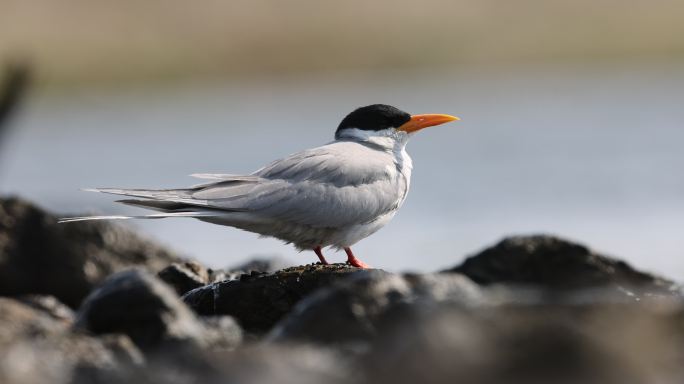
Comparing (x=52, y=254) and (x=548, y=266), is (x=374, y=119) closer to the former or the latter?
(x=548, y=266)

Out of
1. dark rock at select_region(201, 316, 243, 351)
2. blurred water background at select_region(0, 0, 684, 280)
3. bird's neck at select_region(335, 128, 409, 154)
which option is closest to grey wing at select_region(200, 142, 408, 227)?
bird's neck at select_region(335, 128, 409, 154)

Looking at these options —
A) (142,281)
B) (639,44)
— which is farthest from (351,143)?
(639,44)

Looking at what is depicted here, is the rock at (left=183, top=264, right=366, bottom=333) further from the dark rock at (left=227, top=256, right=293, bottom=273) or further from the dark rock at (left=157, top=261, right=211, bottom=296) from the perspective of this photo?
the dark rock at (left=227, top=256, right=293, bottom=273)

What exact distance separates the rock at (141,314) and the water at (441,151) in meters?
5.51

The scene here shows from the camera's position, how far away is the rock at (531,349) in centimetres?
350

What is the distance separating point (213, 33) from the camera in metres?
26.5

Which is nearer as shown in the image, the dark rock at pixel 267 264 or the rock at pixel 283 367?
the rock at pixel 283 367

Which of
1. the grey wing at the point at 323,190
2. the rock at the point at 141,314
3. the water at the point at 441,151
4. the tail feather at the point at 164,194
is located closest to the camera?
the rock at the point at 141,314

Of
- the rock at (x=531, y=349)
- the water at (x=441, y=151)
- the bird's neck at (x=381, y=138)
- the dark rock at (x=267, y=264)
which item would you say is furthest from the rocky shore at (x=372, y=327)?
the water at (x=441, y=151)

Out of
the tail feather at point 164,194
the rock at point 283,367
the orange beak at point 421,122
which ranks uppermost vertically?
the orange beak at point 421,122

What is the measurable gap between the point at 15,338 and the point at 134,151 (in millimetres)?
15225

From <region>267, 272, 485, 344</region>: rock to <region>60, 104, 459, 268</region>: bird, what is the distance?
2.26 meters

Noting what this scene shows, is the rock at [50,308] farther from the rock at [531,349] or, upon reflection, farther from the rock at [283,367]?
the rock at [531,349]

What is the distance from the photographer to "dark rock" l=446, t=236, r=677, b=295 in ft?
20.3
